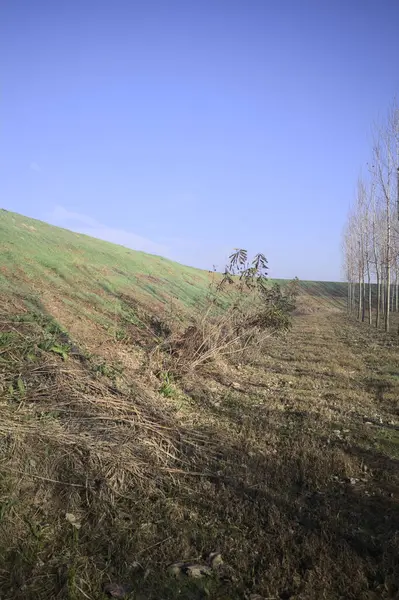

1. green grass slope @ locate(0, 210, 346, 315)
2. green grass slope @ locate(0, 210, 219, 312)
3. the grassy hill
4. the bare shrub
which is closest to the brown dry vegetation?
the grassy hill

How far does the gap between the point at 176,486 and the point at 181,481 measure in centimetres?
13

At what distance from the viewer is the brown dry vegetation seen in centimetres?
279

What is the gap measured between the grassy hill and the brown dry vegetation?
13 mm

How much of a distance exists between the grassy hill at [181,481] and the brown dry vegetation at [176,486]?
0.04 feet

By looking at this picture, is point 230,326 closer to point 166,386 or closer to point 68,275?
point 166,386

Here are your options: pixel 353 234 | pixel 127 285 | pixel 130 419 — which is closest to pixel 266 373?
pixel 130 419

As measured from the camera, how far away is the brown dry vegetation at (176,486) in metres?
2.79

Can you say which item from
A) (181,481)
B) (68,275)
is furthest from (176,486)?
(68,275)

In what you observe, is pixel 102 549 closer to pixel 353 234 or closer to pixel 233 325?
pixel 233 325

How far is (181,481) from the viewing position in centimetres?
415

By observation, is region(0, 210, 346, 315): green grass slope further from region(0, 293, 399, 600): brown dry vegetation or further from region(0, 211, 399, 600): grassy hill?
region(0, 293, 399, 600): brown dry vegetation

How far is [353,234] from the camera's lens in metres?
31.9

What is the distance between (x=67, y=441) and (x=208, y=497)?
62.3 inches

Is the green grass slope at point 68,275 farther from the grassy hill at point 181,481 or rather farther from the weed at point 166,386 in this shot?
the weed at point 166,386
